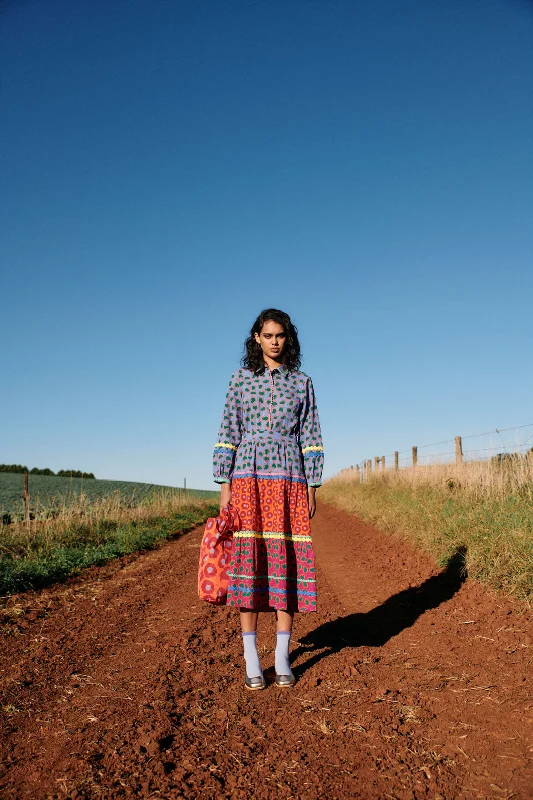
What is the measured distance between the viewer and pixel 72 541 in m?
9.42

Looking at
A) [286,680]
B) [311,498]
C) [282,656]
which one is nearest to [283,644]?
[282,656]

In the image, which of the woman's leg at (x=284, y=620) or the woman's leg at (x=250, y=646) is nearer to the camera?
the woman's leg at (x=250, y=646)

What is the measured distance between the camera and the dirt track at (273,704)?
6.72 feet

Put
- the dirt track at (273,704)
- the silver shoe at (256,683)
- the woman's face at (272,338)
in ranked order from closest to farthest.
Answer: the dirt track at (273,704), the silver shoe at (256,683), the woman's face at (272,338)

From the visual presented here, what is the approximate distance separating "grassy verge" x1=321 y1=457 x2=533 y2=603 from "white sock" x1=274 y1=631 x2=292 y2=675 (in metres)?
2.27

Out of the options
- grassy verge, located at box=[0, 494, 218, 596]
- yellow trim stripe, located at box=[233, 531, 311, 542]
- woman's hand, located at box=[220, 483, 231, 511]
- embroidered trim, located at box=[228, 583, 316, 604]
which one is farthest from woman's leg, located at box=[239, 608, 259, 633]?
grassy verge, located at box=[0, 494, 218, 596]

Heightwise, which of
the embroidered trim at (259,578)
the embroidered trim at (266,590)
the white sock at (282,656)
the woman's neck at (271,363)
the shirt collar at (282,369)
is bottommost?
the white sock at (282,656)

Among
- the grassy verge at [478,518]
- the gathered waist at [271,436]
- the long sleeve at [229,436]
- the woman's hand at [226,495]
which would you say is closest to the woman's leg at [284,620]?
the woman's hand at [226,495]

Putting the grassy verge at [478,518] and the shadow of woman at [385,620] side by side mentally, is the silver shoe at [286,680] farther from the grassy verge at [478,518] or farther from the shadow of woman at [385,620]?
the grassy verge at [478,518]

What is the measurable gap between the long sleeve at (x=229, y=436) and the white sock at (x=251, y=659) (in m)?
0.92

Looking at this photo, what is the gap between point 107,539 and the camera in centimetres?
1019

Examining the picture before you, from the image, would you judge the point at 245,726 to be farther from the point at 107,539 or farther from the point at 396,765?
the point at 107,539

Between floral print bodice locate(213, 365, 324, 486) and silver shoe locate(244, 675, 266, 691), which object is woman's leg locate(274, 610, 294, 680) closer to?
silver shoe locate(244, 675, 266, 691)

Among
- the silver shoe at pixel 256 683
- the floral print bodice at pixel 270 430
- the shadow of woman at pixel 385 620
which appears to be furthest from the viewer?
the shadow of woman at pixel 385 620
